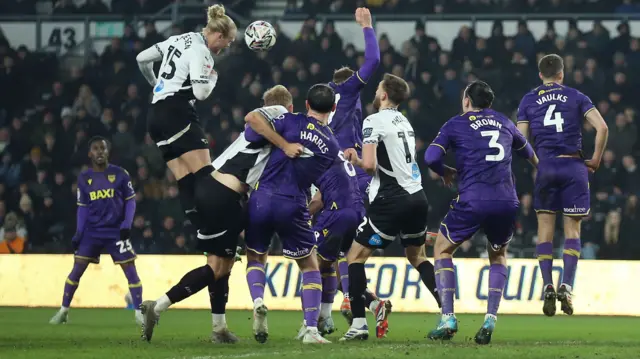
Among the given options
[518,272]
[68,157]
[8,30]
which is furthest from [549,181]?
[8,30]

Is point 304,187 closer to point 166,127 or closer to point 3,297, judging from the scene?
point 166,127

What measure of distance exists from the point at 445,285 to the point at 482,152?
45.6 inches

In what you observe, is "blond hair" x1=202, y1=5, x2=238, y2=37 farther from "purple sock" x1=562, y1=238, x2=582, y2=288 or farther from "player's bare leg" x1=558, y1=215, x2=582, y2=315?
"purple sock" x1=562, y1=238, x2=582, y2=288

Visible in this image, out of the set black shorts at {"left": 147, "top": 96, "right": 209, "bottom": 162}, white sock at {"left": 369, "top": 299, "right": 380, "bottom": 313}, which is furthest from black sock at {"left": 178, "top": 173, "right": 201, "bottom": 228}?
white sock at {"left": 369, "top": 299, "right": 380, "bottom": 313}

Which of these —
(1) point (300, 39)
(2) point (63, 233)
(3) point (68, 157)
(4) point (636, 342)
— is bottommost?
(4) point (636, 342)

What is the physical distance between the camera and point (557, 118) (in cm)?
1059

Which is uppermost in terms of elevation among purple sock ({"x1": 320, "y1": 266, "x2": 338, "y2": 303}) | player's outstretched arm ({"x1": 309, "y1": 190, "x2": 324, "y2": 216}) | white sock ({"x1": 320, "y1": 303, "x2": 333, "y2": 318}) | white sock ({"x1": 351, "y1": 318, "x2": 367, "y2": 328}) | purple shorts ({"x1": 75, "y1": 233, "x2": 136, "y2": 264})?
player's outstretched arm ({"x1": 309, "y1": 190, "x2": 324, "y2": 216})

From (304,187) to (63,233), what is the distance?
11.3 metres

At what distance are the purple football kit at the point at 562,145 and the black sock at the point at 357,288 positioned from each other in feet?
7.88

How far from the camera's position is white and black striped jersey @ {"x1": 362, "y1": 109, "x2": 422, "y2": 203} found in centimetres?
936

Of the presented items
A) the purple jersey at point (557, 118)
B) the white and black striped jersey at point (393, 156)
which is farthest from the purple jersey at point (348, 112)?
the purple jersey at point (557, 118)

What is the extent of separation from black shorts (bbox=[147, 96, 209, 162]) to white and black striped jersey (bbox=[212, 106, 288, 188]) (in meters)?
1.21

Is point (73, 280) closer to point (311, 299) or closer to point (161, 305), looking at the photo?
point (161, 305)

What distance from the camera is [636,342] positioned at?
9.60 m
